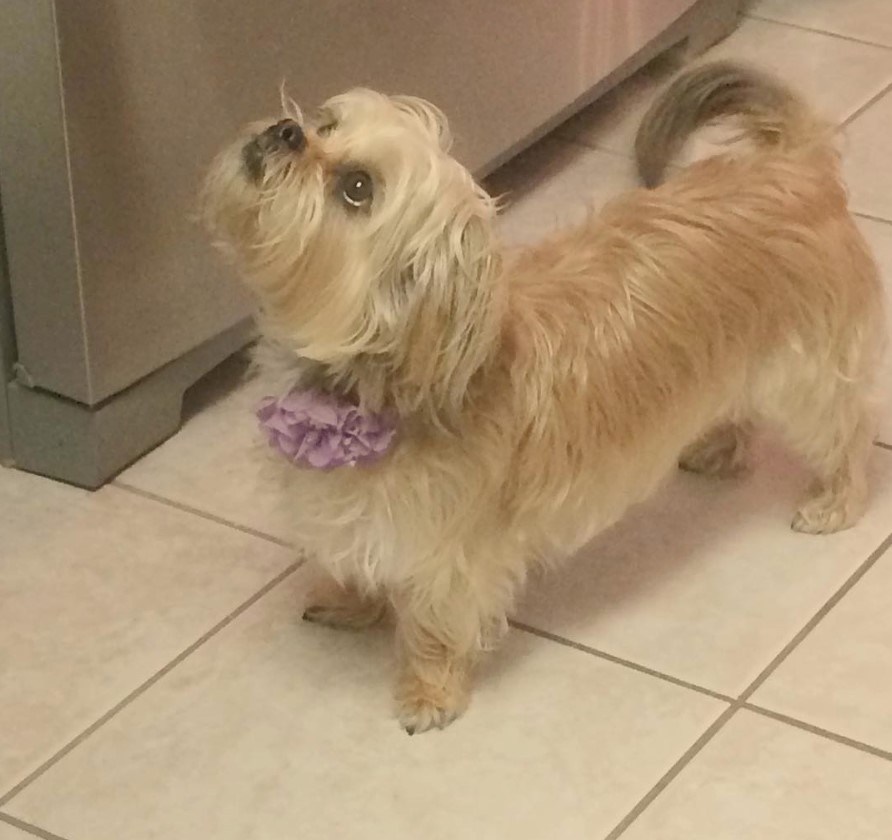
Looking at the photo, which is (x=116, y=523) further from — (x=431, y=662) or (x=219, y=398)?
(x=431, y=662)

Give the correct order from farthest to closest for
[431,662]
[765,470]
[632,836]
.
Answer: [765,470]
[431,662]
[632,836]

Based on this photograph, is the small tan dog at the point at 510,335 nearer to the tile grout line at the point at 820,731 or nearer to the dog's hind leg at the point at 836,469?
the dog's hind leg at the point at 836,469

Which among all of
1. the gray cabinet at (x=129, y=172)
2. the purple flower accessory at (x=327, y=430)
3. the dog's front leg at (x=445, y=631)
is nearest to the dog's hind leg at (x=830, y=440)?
the dog's front leg at (x=445, y=631)

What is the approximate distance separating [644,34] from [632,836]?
1.41m

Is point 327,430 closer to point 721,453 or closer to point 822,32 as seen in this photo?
point 721,453

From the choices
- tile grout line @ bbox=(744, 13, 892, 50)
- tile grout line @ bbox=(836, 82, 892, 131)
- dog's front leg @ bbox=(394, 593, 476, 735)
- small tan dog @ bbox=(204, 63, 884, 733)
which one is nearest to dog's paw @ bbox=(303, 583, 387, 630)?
small tan dog @ bbox=(204, 63, 884, 733)

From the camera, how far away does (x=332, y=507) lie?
1425 mm

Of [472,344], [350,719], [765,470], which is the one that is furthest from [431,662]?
[765,470]

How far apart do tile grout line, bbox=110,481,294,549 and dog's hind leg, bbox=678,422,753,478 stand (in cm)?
45

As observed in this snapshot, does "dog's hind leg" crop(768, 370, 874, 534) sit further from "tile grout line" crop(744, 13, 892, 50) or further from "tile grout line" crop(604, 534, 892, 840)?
"tile grout line" crop(744, 13, 892, 50)

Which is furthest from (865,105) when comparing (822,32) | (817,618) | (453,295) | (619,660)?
(453,295)

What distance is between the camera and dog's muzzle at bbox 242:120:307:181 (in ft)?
4.18

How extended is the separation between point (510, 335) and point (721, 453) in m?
0.51

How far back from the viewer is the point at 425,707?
151 cm
